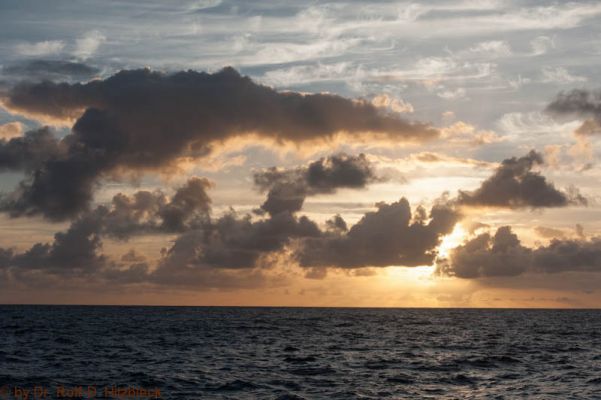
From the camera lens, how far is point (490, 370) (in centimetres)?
6938

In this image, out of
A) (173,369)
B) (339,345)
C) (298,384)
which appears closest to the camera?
(298,384)

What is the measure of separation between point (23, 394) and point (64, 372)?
44.8ft

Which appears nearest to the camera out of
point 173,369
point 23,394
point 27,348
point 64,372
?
point 23,394

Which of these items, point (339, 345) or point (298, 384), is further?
point (339, 345)

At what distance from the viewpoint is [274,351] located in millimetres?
88438

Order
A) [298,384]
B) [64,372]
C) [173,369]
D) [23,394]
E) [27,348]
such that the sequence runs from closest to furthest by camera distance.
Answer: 1. [23,394]
2. [298,384]
3. [64,372]
4. [173,369]
5. [27,348]

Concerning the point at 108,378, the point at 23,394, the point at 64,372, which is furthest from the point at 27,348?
the point at 23,394

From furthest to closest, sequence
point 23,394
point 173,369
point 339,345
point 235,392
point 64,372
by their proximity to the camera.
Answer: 1. point 339,345
2. point 173,369
3. point 64,372
4. point 235,392
5. point 23,394

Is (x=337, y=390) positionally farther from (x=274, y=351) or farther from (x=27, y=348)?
(x=27, y=348)

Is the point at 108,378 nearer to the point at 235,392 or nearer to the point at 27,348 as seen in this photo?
the point at 235,392

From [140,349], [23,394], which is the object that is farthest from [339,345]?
[23,394]

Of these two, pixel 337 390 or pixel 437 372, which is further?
pixel 437 372

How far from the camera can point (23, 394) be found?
4812cm

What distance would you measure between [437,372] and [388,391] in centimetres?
1469
